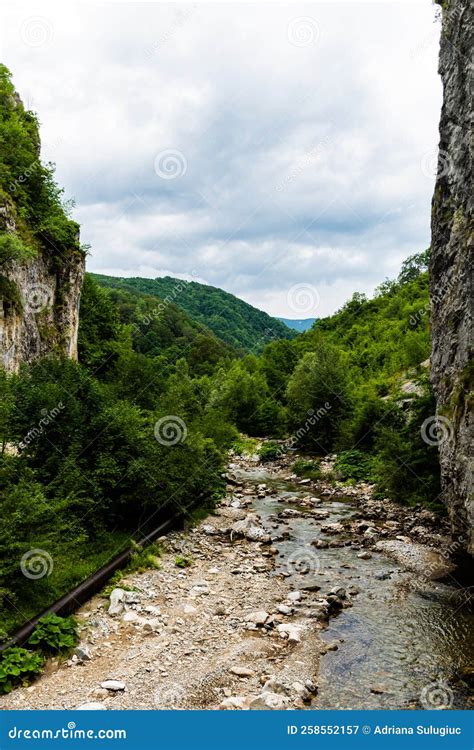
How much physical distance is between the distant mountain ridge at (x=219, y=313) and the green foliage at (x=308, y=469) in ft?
312

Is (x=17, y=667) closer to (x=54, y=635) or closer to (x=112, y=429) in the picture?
(x=54, y=635)

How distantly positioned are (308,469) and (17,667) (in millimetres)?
25051

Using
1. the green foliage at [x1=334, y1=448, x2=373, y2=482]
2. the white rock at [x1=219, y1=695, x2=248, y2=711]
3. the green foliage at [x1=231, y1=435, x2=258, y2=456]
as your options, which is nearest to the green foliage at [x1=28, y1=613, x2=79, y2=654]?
the white rock at [x1=219, y1=695, x2=248, y2=711]

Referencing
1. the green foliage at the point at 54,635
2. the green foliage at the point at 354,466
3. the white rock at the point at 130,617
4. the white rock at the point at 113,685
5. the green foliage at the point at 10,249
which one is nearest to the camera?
the white rock at the point at 113,685

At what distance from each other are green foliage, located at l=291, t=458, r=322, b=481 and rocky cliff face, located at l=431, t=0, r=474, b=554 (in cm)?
1229

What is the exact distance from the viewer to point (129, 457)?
53.1 feet

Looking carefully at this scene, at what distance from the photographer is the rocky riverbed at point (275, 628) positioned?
7.94 meters

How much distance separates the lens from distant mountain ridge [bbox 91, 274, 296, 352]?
131m

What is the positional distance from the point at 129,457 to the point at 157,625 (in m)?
6.80

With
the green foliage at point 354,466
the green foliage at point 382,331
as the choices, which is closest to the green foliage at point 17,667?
the green foliage at point 354,466

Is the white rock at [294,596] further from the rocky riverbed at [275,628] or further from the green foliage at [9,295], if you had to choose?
the green foliage at [9,295]

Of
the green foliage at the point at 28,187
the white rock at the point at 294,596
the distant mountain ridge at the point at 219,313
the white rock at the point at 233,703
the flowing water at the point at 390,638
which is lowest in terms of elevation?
the flowing water at the point at 390,638

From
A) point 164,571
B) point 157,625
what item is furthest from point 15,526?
point 164,571

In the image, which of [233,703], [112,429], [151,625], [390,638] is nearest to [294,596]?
[390,638]
